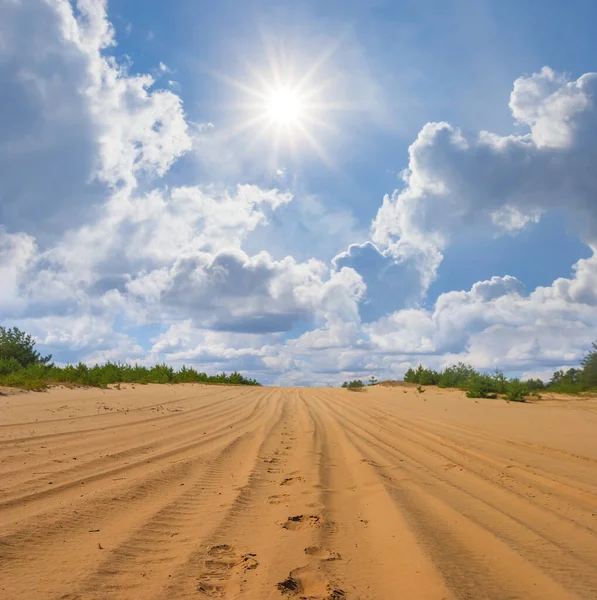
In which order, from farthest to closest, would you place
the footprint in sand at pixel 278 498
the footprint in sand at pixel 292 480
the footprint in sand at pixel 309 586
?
the footprint in sand at pixel 292 480 < the footprint in sand at pixel 278 498 < the footprint in sand at pixel 309 586

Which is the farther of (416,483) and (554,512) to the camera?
(416,483)

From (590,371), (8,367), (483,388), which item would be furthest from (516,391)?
(8,367)

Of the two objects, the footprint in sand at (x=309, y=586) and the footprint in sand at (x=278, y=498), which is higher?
the footprint in sand at (x=278, y=498)

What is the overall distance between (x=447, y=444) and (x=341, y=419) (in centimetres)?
290

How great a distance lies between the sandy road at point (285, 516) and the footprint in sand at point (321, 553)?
0.04ft

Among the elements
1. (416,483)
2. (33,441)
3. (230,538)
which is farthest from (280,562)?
(33,441)

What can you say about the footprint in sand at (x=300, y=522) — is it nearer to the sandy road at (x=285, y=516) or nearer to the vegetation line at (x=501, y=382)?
the sandy road at (x=285, y=516)

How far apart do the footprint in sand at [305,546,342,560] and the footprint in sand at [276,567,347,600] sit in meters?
0.19

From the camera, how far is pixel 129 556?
2129 mm

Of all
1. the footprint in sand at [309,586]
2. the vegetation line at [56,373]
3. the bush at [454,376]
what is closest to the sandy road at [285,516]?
the footprint in sand at [309,586]

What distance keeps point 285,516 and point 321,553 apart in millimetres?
611

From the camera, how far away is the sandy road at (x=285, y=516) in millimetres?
1960

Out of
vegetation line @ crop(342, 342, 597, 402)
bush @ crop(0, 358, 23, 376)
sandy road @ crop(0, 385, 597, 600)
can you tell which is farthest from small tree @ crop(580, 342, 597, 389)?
bush @ crop(0, 358, 23, 376)

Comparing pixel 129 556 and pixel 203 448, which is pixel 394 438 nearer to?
pixel 203 448
